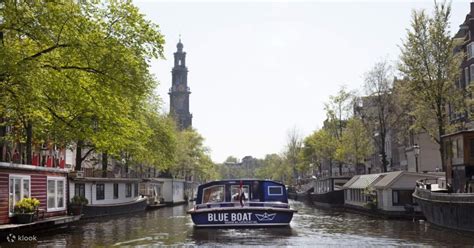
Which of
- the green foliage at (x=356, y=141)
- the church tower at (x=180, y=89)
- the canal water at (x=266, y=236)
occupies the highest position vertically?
the church tower at (x=180, y=89)

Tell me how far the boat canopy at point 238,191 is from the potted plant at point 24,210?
11.3m

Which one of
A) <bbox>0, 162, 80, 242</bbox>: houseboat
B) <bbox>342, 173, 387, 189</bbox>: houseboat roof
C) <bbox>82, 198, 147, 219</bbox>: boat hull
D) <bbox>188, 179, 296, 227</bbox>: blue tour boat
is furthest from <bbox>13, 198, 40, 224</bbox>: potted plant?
<bbox>342, 173, 387, 189</bbox>: houseboat roof

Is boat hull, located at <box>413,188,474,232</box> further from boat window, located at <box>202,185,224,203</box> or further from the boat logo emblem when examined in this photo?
boat window, located at <box>202,185,224,203</box>

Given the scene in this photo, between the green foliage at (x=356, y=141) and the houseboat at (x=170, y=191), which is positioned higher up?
the green foliage at (x=356, y=141)

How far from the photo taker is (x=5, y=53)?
2270 centimetres

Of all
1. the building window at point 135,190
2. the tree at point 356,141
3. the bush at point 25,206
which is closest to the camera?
the bush at point 25,206

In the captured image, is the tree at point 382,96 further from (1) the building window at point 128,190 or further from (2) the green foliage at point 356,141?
(1) the building window at point 128,190

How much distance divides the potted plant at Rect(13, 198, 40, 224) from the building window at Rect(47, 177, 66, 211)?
4.65 meters

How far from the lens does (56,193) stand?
1428 inches

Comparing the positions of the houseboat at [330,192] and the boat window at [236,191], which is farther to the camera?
the houseboat at [330,192]

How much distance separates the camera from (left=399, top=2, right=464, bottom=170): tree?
46.0 m

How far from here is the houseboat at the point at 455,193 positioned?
3020 centimetres

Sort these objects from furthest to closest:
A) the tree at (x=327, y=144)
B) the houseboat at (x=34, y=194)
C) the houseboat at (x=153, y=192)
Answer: the tree at (x=327, y=144) → the houseboat at (x=153, y=192) → the houseboat at (x=34, y=194)

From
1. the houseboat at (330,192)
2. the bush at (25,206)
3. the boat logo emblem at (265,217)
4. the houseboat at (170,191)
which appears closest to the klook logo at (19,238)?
the bush at (25,206)
